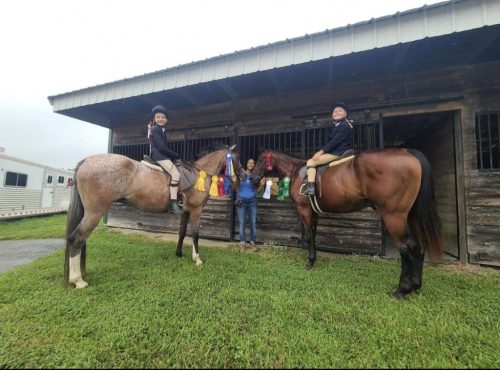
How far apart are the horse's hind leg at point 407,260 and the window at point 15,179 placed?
47.8ft

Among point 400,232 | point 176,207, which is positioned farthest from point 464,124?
point 176,207

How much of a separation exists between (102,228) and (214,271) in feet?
17.9

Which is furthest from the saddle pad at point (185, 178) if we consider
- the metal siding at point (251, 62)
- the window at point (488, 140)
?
the window at point (488, 140)

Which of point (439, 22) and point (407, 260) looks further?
point (439, 22)

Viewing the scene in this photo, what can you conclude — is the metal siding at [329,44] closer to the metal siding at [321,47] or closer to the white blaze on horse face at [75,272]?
the metal siding at [321,47]

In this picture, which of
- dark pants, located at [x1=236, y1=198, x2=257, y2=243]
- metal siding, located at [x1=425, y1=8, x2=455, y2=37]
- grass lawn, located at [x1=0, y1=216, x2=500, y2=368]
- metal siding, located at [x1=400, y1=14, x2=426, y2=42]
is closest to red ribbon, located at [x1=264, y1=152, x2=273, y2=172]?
dark pants, located at [x1=236, y1=198, x2=257, y2=243]

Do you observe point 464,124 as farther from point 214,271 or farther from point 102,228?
point 102,228

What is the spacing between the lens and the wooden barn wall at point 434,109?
148 inches

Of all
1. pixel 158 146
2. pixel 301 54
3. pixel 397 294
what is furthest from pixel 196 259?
pixel 301 54

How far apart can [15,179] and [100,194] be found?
1169 centimetres

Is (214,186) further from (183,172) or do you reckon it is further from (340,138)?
(340,138)

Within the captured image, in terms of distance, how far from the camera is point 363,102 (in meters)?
4.64

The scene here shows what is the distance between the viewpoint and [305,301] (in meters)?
2.39

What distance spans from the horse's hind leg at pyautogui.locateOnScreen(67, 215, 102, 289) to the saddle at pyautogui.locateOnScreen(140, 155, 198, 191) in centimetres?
108
